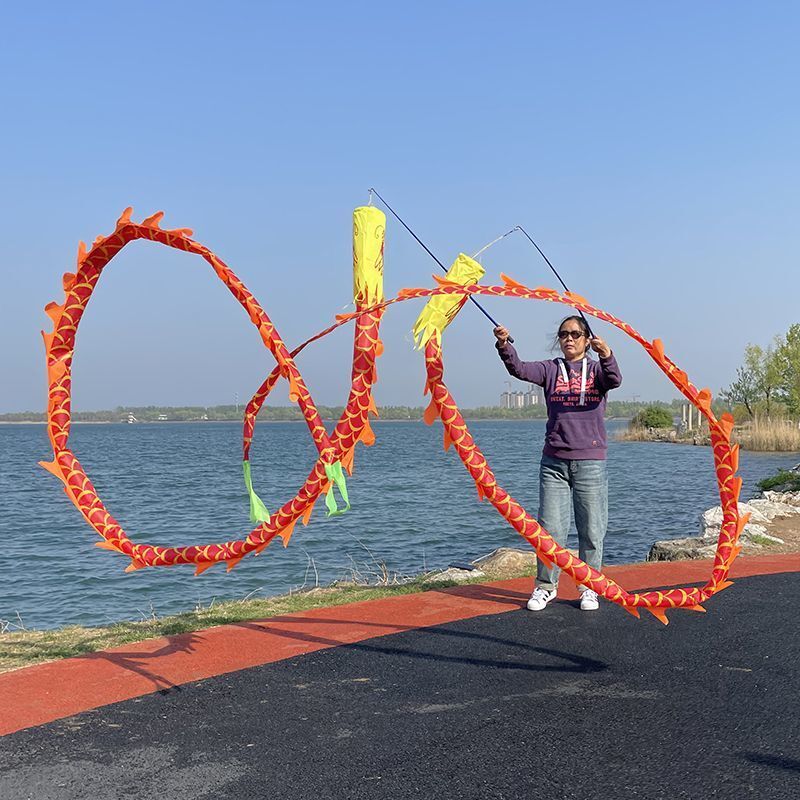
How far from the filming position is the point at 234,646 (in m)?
6.61

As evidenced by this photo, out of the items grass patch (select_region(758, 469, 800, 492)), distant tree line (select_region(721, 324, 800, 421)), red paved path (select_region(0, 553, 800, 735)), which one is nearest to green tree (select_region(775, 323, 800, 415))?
distant tree line (select_region(721, 324, 800, 421))

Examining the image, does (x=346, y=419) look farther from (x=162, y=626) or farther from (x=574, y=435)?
(x=162, y=626)

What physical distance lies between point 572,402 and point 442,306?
5.25ft

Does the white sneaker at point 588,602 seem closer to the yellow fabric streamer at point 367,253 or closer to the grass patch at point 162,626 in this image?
the grass patch at point 162,626

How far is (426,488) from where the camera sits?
32.8 m

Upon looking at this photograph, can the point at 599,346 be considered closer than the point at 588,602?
Yes

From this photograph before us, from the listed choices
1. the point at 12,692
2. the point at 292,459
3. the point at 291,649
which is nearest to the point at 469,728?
the point at 291,649

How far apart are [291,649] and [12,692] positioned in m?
1.89

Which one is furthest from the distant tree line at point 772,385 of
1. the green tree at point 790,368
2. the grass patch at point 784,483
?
the grass patch at point 784,483

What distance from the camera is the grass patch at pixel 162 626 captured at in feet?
22.0

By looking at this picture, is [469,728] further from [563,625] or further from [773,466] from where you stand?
[773,466]

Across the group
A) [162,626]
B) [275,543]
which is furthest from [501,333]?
[275,543]

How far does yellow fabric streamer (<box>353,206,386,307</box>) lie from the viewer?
534 cm

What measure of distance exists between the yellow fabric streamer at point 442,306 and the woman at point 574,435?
3.05ft
